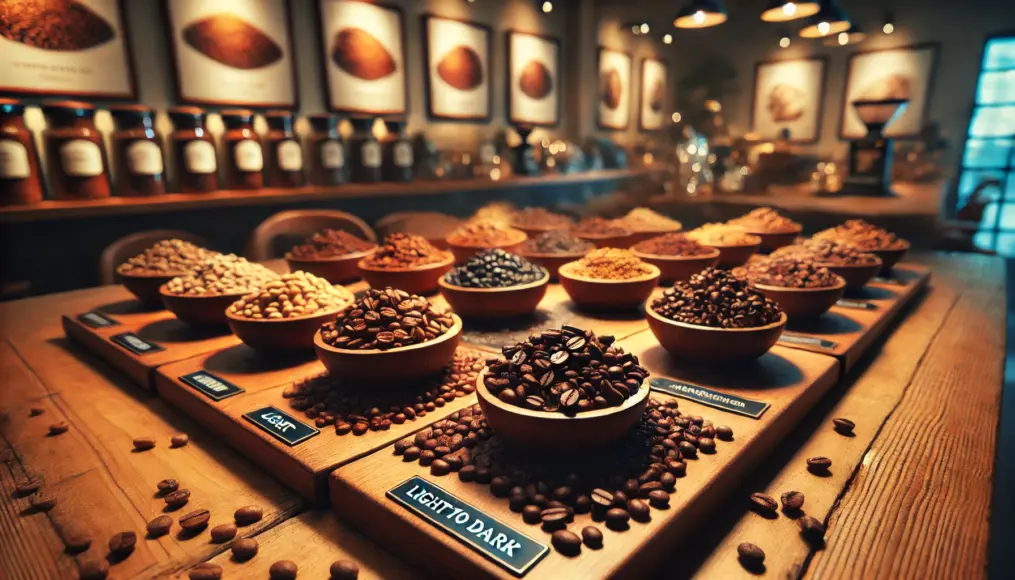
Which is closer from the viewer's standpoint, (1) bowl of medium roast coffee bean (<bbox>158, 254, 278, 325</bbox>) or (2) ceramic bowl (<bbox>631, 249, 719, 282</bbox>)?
(1) bowl of medium roast coffee bean (<bbox>158, 254, 278, 325</bbox>)

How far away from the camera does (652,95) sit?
769 centimetres

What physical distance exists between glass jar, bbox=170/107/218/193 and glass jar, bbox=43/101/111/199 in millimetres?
350

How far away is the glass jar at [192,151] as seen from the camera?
2848mm

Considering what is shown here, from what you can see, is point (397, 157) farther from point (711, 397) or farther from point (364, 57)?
point (711, 397)

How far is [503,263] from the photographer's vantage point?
1.66 meters

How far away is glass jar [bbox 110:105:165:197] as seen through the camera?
264 centimetres

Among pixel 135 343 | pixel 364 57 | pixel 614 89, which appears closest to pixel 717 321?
pixel 135 343

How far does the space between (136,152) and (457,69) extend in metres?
2.80

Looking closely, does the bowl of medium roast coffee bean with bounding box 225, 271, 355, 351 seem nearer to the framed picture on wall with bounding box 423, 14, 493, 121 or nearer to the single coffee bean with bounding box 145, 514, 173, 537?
the single coffee bean with bounding box 145, 514, 173, 537

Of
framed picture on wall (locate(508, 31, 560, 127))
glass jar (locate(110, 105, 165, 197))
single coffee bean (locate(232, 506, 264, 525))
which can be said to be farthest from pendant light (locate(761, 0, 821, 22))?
single coffee bean (locate(232, 506, 264, 525))

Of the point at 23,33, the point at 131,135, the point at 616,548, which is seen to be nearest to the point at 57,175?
the point at 131,135

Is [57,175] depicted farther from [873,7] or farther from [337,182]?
[873,7]

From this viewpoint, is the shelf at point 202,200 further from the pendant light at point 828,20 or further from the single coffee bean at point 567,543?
the single coffee bean at point 567,543

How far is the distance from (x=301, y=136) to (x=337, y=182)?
59 cm
